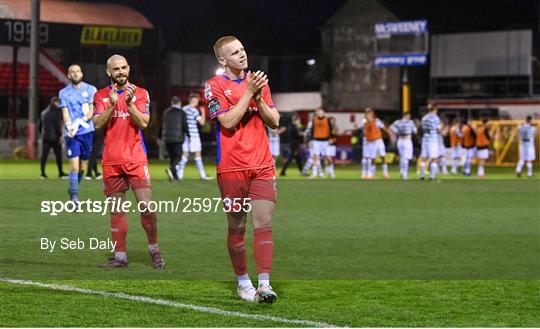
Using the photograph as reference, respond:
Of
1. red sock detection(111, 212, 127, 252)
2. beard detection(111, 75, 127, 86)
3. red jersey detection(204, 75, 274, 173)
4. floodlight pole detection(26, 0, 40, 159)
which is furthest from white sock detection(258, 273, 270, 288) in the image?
floodlight pole detection(26, 0, 40, 159)

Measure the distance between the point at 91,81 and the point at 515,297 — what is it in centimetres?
5265

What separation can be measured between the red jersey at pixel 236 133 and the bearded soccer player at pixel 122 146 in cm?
178

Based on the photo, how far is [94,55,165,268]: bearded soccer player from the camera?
10.6 metres

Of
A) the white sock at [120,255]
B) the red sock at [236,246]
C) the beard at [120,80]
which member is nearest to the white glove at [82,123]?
the white sock at [120,255]

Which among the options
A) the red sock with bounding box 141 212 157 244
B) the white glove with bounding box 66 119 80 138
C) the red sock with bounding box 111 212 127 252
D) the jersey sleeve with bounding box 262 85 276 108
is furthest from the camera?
the white glove with bounding box 66 119 80 138

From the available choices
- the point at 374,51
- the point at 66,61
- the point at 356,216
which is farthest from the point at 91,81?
the point at 356,216

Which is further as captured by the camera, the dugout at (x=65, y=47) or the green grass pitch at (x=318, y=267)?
the dugout at (x=65, y=47)

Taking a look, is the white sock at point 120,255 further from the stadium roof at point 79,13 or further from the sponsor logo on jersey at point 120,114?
the stadium roof at point 79,13

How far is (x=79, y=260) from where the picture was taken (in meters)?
12.6

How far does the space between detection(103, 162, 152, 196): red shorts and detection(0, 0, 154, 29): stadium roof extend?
4429 cm

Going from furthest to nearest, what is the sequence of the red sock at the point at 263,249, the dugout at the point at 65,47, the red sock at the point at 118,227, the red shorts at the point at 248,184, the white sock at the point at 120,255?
1. the dugout at the point at 65,47
2. the white sock at the point at 120,255
3. the red sock at the point at 118,227
4. the red sock at the point at 263,249
5. the red shorts at the point at 248,184

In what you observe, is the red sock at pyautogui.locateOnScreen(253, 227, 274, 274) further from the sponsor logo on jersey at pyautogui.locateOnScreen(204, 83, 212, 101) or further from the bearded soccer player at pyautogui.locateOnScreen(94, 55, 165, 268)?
the bearded soccer player at pyautogui.locateOnScreen(94, 55, 165, 268)

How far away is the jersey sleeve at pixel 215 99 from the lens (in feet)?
28.5

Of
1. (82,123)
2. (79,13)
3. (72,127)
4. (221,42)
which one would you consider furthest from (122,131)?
(79,13)
